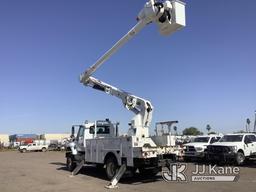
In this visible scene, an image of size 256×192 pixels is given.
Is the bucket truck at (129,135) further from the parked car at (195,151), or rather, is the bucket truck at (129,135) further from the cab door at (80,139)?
the parked car at (195,151)

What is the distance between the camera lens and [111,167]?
1644 centimetres

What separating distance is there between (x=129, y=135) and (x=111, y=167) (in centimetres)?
162

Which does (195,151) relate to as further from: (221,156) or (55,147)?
(55,147)

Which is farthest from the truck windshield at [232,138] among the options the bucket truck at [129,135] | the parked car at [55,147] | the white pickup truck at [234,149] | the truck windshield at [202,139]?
the parked car at [55,147]

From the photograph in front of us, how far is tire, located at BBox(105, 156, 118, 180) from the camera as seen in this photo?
16.2m

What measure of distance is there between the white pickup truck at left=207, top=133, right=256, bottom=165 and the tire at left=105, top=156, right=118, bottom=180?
28.4 ft

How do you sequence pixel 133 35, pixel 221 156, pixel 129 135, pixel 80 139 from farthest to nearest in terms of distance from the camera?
pixel 221 156, pixel 80 139, pixel 129 135, pixel 133 35

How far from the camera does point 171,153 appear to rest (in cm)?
1570

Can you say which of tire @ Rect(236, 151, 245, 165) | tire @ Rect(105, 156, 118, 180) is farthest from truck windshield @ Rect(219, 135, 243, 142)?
tire @ Rect(105, 156, 118, 180)

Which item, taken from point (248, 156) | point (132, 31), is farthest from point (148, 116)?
point (248, 156)

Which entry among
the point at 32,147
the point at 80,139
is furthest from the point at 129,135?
the point at 32,147

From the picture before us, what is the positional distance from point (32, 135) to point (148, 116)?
351 ft

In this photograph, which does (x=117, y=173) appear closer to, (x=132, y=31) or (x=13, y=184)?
(x=13, y=184)

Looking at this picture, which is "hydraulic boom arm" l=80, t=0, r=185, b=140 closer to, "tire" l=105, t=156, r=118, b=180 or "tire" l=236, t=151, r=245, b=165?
"tire" l=105, t=156, r=118, b=180
